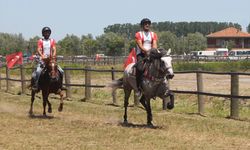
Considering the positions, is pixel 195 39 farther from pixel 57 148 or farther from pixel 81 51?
pixel 57 148

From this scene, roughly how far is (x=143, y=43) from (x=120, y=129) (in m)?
2.10

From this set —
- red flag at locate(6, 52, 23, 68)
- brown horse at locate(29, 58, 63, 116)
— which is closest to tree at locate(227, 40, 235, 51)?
red flag at locate(6, 52, 23, 68)

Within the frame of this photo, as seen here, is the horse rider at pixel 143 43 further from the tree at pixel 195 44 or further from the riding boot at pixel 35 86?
the tree at pixel 195 44

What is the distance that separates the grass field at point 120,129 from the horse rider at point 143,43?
4.12ft

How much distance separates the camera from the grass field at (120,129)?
9781 millimetres

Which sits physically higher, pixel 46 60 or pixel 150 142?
pixel 46 60

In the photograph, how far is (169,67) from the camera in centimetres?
1139

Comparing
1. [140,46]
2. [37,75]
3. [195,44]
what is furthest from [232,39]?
[140,46]

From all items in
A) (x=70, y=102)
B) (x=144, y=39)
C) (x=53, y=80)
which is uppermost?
(x=144, y=39)

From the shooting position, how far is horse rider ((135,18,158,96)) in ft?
40.3

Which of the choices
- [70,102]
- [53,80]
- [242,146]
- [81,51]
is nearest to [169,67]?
[242,146]

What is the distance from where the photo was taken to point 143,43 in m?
12.4

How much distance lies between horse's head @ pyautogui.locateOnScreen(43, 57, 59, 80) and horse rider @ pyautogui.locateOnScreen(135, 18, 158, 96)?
2.61m

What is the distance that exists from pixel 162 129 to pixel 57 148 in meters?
3.14
